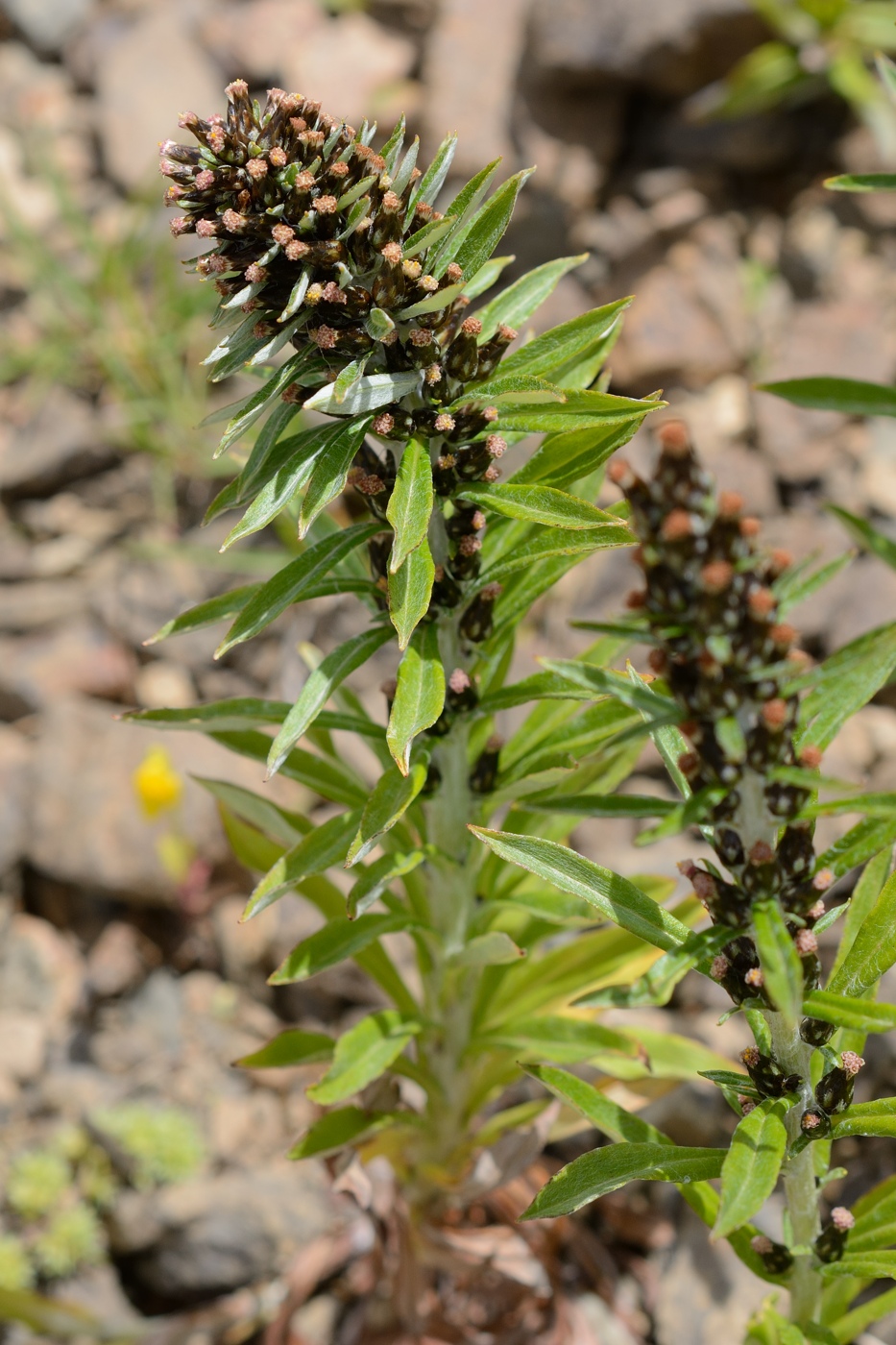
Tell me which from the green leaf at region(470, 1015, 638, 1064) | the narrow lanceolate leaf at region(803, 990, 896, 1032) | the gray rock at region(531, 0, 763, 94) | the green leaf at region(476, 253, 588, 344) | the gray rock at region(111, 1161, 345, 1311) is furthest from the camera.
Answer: the gray rock at region(531, 0, 763, 94)

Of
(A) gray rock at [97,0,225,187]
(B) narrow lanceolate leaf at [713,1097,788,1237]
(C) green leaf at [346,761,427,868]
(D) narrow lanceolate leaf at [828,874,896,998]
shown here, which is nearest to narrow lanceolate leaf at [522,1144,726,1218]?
(B) narrow lanceolate leaf at [713,1097,788,1237]

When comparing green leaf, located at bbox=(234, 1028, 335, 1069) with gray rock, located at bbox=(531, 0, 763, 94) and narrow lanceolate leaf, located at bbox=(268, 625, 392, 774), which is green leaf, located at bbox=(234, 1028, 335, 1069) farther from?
gray rock, located at bbox=(531, 0, 763, 94)

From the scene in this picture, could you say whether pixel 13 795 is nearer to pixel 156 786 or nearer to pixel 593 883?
pixel 156 786

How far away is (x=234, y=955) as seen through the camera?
14.4 ft

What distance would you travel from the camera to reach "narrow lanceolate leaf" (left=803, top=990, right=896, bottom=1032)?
1634mm

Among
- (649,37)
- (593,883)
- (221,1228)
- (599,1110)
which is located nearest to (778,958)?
(593,883)

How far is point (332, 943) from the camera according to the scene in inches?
91.5

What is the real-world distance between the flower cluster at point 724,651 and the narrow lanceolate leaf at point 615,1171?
22.0 inches

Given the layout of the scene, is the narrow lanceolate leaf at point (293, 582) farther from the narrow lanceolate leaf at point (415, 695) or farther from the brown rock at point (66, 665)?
the brown rock at point (66, 665)

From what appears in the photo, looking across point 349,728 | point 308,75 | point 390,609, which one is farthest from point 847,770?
point 308,75

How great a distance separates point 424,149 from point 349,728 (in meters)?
4.64

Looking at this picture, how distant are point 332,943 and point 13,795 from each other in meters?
2.75

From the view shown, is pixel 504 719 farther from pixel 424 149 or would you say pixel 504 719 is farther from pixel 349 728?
pixel 424 149

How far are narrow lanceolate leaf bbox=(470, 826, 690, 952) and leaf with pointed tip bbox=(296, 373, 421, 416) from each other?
0.66 m
